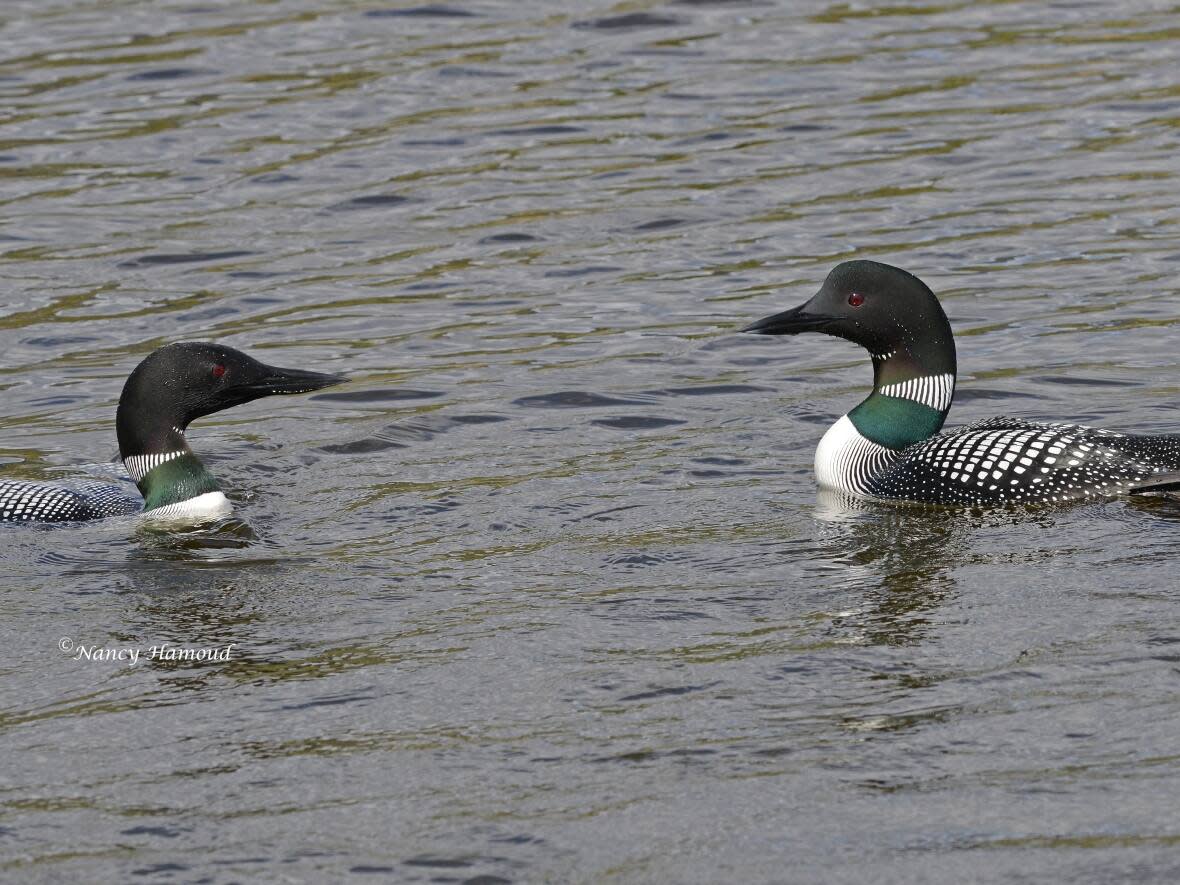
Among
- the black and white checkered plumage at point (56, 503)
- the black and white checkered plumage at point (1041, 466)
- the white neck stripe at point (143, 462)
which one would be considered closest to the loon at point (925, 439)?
the black and white checkered plumage at point (1041, 466)

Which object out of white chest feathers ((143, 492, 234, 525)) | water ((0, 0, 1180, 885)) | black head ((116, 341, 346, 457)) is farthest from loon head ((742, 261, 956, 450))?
white chest feathers ((143, 492, 234, 525))

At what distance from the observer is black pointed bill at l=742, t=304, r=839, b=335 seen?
6598 millimetres

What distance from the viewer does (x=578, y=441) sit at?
274 inches

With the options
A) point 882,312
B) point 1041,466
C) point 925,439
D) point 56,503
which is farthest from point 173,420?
point 1041,466

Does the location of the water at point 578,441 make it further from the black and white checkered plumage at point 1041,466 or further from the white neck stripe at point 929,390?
the white neck stripe at point 929,390

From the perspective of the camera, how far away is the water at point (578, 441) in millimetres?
3977

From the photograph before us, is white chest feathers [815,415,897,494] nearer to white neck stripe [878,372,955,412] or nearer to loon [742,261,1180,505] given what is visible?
loon [742,261,1180,505]

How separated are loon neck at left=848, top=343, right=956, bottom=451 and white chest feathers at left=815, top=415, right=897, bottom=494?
7cm

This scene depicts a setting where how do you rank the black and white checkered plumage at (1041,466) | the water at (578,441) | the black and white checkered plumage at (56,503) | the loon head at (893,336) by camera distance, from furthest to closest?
the loon head at (893,336), the black and white checkered plumage at (56,503), the black and white checkered plumage at (1041,466), the water at (578,441)

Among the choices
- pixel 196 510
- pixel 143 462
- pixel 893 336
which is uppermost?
pixel 893 336

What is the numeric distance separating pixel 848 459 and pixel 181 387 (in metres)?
2.11

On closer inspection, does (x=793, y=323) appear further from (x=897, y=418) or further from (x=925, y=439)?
(x=925, y=439)

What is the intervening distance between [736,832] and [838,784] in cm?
26

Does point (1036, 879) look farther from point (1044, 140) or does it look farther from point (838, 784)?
point (1044, 140)
